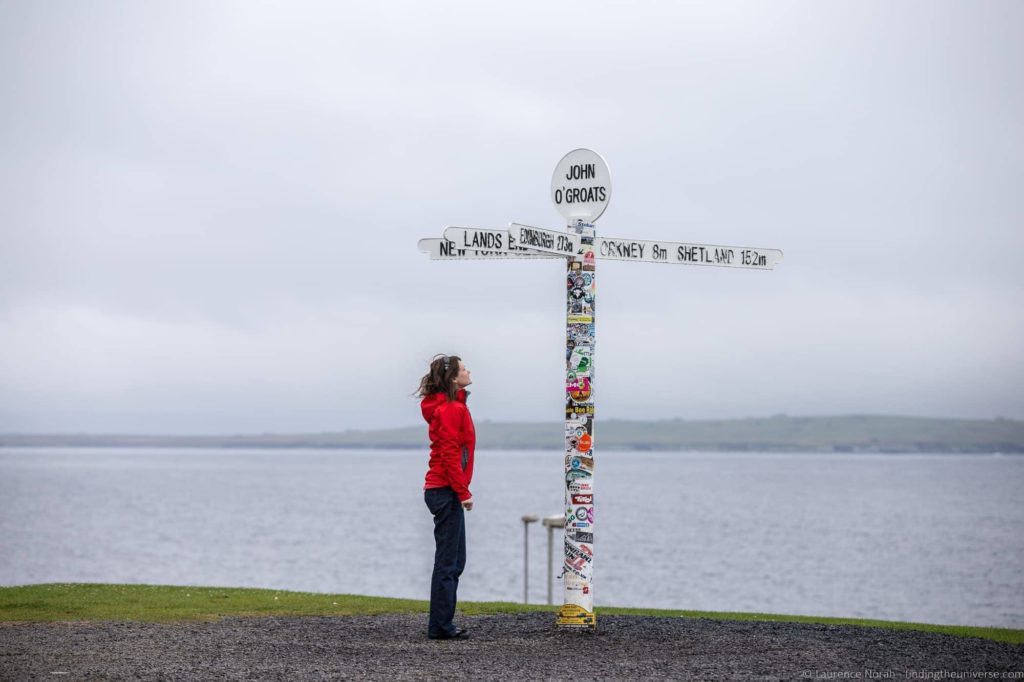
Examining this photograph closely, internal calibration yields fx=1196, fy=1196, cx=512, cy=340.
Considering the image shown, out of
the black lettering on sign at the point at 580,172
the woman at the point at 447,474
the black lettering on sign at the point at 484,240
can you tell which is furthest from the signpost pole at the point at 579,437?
the woman at the point at 447,474

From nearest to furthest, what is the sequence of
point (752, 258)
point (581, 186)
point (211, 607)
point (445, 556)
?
point (445, 556)
point (581, 186)
point (752, 258)
point (211, 607)

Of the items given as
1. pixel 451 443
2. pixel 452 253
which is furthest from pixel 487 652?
pixel 452 253

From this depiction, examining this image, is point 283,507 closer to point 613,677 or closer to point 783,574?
point 783,574

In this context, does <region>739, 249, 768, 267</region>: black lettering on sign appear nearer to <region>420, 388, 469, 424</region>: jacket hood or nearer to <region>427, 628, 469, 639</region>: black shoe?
<region>420, 388, 469, 424</region>: jacket hood

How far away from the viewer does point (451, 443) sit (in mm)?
10312

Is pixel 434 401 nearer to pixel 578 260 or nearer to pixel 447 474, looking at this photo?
pixel 447 474

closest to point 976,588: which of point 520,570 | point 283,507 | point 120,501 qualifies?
point 520,570

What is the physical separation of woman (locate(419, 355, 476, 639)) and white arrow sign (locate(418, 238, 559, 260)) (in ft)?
2.95

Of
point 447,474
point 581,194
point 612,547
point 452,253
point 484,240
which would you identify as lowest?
point 612,547

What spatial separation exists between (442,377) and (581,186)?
2318 mm

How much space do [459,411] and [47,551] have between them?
5232cm

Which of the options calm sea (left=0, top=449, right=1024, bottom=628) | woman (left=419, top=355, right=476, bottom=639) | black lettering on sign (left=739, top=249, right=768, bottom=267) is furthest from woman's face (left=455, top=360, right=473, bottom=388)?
calm sea (left=0, top=449, right=1024, bottom=628)

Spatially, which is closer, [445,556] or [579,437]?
[445,556]

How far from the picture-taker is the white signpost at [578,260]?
1065cm
